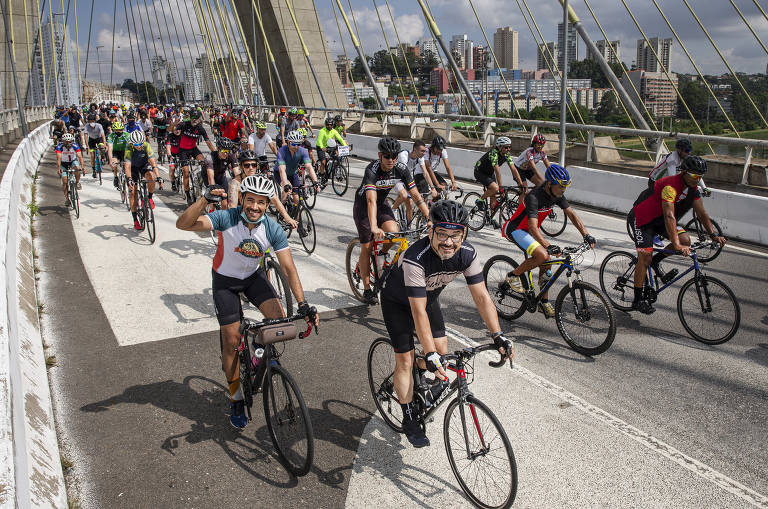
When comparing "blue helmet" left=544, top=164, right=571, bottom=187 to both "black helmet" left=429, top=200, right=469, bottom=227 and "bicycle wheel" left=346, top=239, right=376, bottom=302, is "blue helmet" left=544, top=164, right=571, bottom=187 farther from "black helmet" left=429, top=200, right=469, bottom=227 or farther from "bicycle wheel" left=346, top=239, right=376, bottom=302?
"black helmet" left=429, top=200, right=469, bottom=227

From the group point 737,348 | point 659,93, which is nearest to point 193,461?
point 737,348

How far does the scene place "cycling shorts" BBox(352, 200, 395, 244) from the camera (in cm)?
821

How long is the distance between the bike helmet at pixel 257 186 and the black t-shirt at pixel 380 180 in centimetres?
316

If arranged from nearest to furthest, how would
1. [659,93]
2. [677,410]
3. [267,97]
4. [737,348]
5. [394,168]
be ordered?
[677,410]
[737,348]
[394,168]
[659,93]
[267,97]

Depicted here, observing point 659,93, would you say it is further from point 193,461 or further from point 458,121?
point 193,461

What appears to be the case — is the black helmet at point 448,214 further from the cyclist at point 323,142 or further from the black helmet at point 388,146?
the cyclist at point 323,142

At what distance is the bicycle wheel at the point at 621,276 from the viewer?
Result: 7777mm

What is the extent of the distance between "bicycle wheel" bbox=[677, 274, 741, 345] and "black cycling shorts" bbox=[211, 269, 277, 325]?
186 inches

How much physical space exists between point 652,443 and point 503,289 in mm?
2977

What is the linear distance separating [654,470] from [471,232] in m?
8.23

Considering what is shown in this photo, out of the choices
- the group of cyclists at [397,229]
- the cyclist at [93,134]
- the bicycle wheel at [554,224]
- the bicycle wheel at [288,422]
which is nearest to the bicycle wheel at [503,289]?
the group of cyclists at [397,229]

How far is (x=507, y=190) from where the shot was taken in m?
12.5

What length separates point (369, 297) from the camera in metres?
8.24

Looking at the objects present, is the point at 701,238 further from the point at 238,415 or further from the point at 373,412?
the point at 238,415
